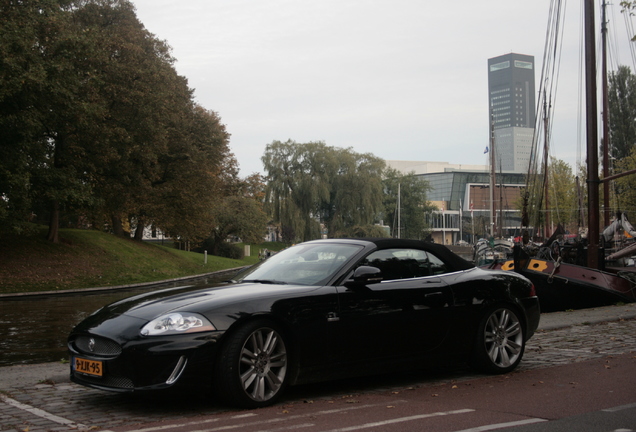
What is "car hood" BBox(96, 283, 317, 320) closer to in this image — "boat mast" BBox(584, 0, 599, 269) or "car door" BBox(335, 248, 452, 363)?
"car door" BBox(335, 248, 452, 363)

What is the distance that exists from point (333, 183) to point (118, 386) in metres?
62.2

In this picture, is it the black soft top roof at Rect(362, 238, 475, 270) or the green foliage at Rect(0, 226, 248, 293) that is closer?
the black soft top roof at Rect(362, 238, 475, 270)

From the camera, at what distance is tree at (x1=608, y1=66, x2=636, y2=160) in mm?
69125

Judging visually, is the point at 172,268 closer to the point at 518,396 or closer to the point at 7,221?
the point at 7,221

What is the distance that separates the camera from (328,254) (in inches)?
278

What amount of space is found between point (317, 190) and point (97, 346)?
59.4m

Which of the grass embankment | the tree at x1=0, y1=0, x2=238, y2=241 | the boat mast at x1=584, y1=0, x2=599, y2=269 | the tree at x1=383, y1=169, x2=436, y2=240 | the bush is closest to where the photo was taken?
the boat mast at x1=584, y1=0, x2=599, y2=269

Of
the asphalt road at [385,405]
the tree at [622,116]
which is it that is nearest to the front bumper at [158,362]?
the asphalt road at [385,405]

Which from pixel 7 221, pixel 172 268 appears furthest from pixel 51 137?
pixel 172 268

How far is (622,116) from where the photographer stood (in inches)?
2741

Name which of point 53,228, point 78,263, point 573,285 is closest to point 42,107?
point 78,263

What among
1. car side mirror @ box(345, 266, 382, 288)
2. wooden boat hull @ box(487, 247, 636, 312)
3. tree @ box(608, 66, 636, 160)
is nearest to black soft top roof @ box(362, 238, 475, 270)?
car side mirror @ box(345, 266, 382, 288)

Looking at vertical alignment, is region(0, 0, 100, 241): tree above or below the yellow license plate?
above

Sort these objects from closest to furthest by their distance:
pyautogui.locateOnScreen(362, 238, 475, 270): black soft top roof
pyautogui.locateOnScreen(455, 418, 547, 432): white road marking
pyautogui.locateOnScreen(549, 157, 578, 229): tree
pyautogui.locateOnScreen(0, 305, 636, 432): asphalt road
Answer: pyautogui.locateOnScreen(455, 418, 547, 432): white road marking, pyautogui.locateOnScreen(0, 305, 636, 432): asphalt road, pyautogui.locateOnScreen(362, 238, 475, 270): black soft top roof, pyautogui.locateOnScreen(549, 157, 578, 229): tree
